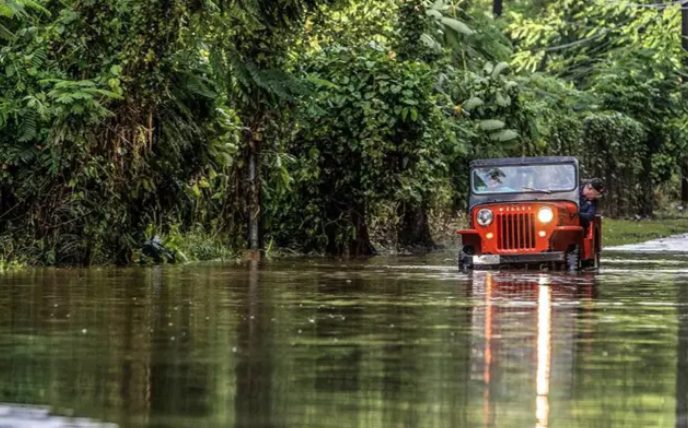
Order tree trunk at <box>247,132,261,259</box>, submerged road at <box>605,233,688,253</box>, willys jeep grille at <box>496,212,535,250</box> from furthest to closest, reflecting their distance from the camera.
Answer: submerged road at <box>605,233,688,253</box>
tree trunk at <box>247,132,261,259</box>
willys jeep grille at <box>496,212,535,250</box>

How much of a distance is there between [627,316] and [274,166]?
602 inches

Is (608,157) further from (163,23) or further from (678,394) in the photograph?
(678,394)

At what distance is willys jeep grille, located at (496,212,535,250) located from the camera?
2786 centimetres

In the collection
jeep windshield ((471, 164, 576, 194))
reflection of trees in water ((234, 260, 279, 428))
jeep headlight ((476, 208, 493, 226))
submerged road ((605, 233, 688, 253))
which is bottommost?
reflection of trees in water ((234, 260, 279, 428))

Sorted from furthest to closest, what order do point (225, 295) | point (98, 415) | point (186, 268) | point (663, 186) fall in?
point (663, 186) < point (186, 268) < point (225, 295) < point (98, 415)

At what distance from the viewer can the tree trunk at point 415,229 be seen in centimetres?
3631

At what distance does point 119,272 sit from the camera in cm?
2406

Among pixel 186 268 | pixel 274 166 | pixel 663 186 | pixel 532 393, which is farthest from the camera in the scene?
pixel 663 186

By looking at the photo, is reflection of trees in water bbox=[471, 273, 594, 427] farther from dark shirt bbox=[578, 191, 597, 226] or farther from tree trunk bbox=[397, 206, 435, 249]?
tree trunk bbox=[397, 206, 435, 249]

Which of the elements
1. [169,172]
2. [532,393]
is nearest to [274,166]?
[169,172]

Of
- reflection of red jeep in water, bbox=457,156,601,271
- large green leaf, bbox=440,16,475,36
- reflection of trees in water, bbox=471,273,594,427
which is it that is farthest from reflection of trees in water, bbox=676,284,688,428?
large green leaf, bbox=440,16,475,36

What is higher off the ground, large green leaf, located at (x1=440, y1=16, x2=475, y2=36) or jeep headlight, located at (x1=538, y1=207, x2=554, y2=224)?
large green leaf, located at (x1=440, y1=16, x2=475, y2=36)

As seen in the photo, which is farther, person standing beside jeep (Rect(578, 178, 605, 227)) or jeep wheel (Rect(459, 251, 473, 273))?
person standing beside jeep (Rect(578, 178, 605, 227))

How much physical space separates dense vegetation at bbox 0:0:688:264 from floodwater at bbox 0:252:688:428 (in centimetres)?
413
